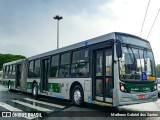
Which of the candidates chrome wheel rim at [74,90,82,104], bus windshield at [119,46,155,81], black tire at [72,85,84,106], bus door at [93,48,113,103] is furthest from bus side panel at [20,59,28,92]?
bus windshield at [119,46,155,81]

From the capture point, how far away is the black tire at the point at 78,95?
37.7ft

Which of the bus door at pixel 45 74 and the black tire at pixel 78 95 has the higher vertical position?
the bus door at pixel 45 74

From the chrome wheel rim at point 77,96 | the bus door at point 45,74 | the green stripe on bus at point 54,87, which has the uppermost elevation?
the bus door at point 45,74

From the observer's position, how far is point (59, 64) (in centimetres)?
1389

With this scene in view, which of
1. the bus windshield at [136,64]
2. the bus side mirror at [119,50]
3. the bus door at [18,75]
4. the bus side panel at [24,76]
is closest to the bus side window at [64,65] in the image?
the bus windshield at [136,64]

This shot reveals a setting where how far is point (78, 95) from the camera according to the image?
1174 centimetres

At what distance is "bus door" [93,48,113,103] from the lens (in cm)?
973

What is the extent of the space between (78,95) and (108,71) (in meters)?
2.57

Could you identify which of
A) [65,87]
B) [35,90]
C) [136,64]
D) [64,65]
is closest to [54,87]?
[65,87]

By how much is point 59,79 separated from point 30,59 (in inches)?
229

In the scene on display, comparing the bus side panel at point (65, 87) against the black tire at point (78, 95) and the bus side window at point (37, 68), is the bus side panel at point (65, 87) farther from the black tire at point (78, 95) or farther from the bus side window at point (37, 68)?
the bus side window at point (37, 68)

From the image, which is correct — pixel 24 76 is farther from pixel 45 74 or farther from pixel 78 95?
pixel 78 95

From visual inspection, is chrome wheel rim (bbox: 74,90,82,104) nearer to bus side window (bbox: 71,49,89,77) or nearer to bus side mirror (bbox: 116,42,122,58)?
bus side window (bbox: 71,49,89,77)

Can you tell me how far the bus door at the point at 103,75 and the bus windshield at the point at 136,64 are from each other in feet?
1.85
